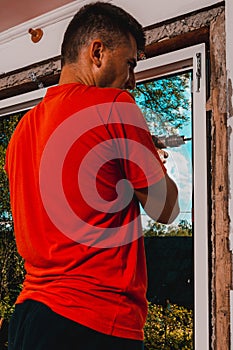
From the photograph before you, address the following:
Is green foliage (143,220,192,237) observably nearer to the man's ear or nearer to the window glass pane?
the window glass pane

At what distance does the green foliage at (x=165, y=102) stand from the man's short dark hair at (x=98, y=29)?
2.66 ft

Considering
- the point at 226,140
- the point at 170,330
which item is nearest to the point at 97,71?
the point at 226,140

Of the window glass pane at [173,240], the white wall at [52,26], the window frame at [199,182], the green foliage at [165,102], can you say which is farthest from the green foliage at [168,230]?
the white wall at [52,26]

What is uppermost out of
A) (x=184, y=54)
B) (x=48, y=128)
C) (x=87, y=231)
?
(x=184, y=54)

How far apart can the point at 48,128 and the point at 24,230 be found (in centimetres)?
24

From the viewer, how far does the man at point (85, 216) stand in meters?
1.05

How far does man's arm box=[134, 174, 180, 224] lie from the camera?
3.67 ft

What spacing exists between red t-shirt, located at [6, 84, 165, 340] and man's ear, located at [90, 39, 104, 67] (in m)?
0.10

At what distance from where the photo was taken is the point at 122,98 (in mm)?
1120

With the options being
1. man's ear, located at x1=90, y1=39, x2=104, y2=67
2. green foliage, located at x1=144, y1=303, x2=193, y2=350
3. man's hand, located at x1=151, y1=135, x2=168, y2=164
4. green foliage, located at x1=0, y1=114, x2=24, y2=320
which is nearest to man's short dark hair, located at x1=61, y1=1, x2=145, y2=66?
man's ear, located at x1=90, y1=39, x2=104, y2=67

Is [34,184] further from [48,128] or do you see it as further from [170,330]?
[170,330]

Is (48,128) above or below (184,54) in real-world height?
below

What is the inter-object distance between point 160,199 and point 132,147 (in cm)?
13

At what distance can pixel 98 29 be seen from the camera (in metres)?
1.24
